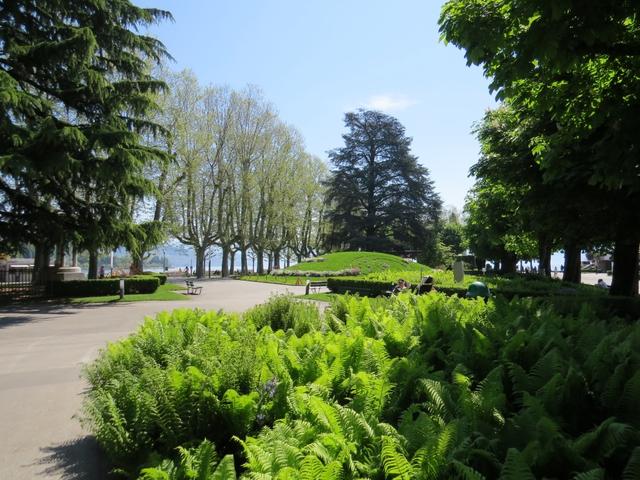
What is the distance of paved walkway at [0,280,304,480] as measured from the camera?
158 inches

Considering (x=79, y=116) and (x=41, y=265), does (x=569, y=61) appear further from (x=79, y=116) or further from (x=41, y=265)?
(x=41, y=265)

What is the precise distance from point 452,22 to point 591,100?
2759 millimetres

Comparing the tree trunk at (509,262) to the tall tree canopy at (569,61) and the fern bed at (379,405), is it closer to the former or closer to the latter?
the tall tree canopy at (569,61)

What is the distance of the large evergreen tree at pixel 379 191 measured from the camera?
5716cm

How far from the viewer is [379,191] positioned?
59156 millimetres

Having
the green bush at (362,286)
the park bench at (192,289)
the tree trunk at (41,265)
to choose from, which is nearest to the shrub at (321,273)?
the green bush at (362,286)

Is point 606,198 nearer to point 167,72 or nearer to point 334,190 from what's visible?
point 167,72

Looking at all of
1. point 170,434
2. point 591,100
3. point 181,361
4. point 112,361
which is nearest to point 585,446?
point 170,434

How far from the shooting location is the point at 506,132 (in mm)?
16234

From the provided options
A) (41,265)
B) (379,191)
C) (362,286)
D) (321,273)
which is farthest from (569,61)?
(379,191)

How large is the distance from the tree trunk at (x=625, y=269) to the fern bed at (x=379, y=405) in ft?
38.5

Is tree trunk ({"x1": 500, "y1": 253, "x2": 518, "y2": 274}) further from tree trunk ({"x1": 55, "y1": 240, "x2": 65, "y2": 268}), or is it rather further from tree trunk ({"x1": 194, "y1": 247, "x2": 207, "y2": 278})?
tree trunk ({"x1": 55, "y1": 240, "x2": 65, "y2": 268})

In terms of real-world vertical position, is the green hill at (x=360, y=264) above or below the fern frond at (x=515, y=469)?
above

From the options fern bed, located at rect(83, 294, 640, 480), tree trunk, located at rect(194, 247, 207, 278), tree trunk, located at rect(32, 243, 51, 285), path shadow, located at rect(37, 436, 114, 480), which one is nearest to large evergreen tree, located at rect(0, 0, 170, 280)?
tree trunk, located at rect(32, 243, 51, 285)
